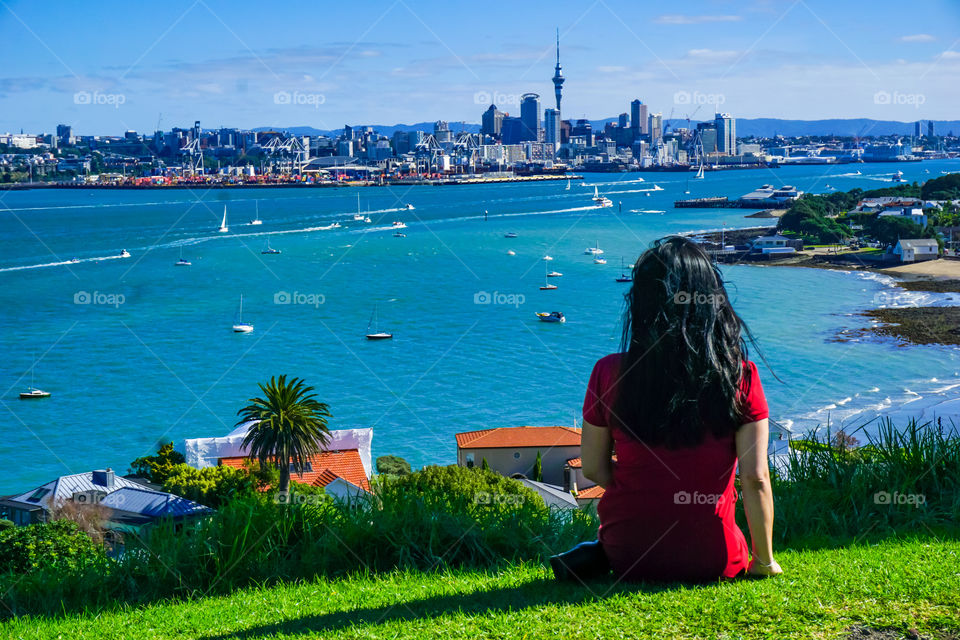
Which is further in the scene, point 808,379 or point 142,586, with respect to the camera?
point 808,379

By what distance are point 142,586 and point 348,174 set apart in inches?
4999

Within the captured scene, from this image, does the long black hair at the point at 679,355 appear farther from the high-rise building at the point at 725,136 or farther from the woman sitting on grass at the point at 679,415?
the high-rise building at the point at 725,136

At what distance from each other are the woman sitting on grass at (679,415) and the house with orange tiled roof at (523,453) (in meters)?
14.8

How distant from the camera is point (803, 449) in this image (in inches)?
152

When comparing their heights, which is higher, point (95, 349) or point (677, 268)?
point (677, 268)

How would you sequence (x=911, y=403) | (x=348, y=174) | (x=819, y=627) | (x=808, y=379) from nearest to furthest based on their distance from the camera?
(x=819, y=627) → (x=911, y=403) → (x=808, y=379) → (x=348, y=174)

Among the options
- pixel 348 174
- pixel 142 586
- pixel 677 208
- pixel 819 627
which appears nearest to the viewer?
pixel 819 627

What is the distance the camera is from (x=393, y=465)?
17094 millimetres

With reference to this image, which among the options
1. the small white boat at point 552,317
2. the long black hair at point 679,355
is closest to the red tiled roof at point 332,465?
the long black hair at point 679,355

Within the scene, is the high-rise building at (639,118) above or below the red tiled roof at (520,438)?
above

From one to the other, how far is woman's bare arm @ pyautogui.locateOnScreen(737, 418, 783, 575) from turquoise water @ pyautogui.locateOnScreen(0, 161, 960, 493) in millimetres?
8927

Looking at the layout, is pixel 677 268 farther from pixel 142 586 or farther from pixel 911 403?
pixel 911 403

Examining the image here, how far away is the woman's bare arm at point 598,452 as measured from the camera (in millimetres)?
2178

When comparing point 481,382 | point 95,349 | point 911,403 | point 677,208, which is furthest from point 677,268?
point 677,208
